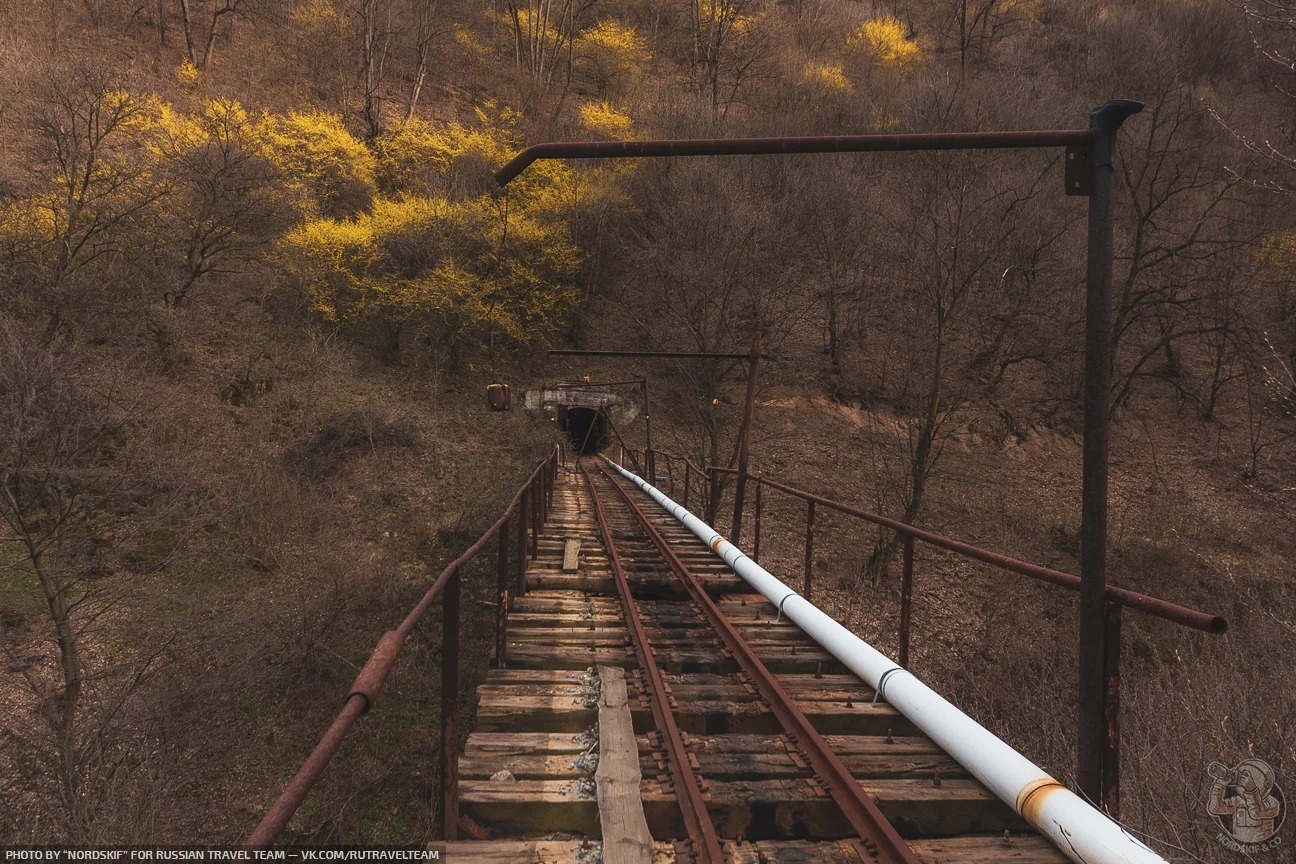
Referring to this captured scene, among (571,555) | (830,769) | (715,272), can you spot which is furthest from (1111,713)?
(715,272)

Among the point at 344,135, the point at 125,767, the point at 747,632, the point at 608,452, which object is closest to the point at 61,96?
the point at 344,135

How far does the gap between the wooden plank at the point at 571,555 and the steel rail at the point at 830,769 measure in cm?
280

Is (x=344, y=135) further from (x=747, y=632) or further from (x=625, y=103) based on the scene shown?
(x=747, y=632)

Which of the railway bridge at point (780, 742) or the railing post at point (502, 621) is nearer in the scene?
the railway bridge at point (780, 742)

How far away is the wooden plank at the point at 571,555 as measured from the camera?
8180 mm

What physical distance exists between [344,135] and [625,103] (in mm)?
19597

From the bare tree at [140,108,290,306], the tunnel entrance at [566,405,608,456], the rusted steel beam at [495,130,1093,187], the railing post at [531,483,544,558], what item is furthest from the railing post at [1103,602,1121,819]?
the tunnel entrance at [566,405,608,456]

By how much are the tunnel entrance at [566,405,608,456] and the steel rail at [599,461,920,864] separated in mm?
29512

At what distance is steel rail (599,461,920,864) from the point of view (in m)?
2.72

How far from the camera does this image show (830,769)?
3.32 m

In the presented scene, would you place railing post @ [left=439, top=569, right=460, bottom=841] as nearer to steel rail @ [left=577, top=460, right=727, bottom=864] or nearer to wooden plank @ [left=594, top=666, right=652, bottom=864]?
→ wooden plank @ [left=594, top=666, right=652, bottom=864]

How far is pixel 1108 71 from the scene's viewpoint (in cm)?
3219

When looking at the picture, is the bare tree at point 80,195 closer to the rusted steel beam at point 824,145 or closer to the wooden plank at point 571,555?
the wooden plank at point 571,555

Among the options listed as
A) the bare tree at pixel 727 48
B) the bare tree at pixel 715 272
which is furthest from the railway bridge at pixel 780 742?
the bare tree at pixel 727 48
